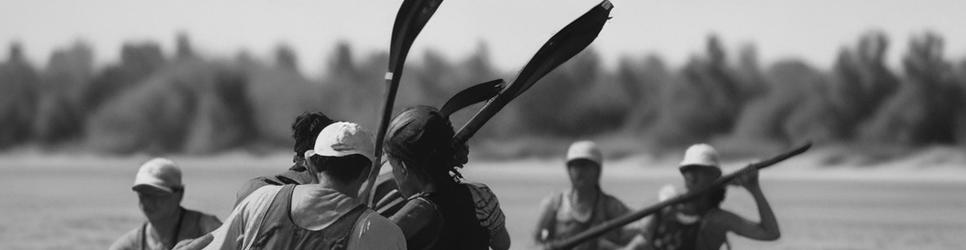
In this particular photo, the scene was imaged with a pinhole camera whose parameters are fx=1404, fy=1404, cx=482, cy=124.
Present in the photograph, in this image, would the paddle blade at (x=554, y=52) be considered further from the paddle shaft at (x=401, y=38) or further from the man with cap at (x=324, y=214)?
the man with cap at (x=324, y=214)

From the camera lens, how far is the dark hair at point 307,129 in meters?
5.54

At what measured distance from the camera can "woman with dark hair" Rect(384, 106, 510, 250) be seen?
14.3ft

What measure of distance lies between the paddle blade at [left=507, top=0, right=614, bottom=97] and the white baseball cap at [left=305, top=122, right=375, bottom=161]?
79 centimetres

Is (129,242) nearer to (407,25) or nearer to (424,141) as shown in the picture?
(407,25)

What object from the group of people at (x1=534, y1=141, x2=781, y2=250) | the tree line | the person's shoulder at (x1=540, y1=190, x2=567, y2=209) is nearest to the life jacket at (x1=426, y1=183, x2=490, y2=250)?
the group of people at (x1=534, y1=141, x2=781, y2=250)

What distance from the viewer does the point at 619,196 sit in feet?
125

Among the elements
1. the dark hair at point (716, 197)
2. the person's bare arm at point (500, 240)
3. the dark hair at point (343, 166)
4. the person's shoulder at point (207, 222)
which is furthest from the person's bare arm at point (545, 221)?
the dark hair at point (343, 166)

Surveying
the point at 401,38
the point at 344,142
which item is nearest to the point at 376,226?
the point at 344,142

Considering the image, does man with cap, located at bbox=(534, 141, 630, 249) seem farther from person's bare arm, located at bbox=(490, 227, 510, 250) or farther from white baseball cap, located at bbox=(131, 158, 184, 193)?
person's bare arm, located at bbox=(490, 227, 510, 250)

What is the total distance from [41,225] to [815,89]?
3977cm

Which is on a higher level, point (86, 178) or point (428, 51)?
point (428, 51)

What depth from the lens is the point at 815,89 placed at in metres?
59.0

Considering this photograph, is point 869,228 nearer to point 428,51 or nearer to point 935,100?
point 935,100

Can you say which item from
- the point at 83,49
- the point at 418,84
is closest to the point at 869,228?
the point at 418,84
